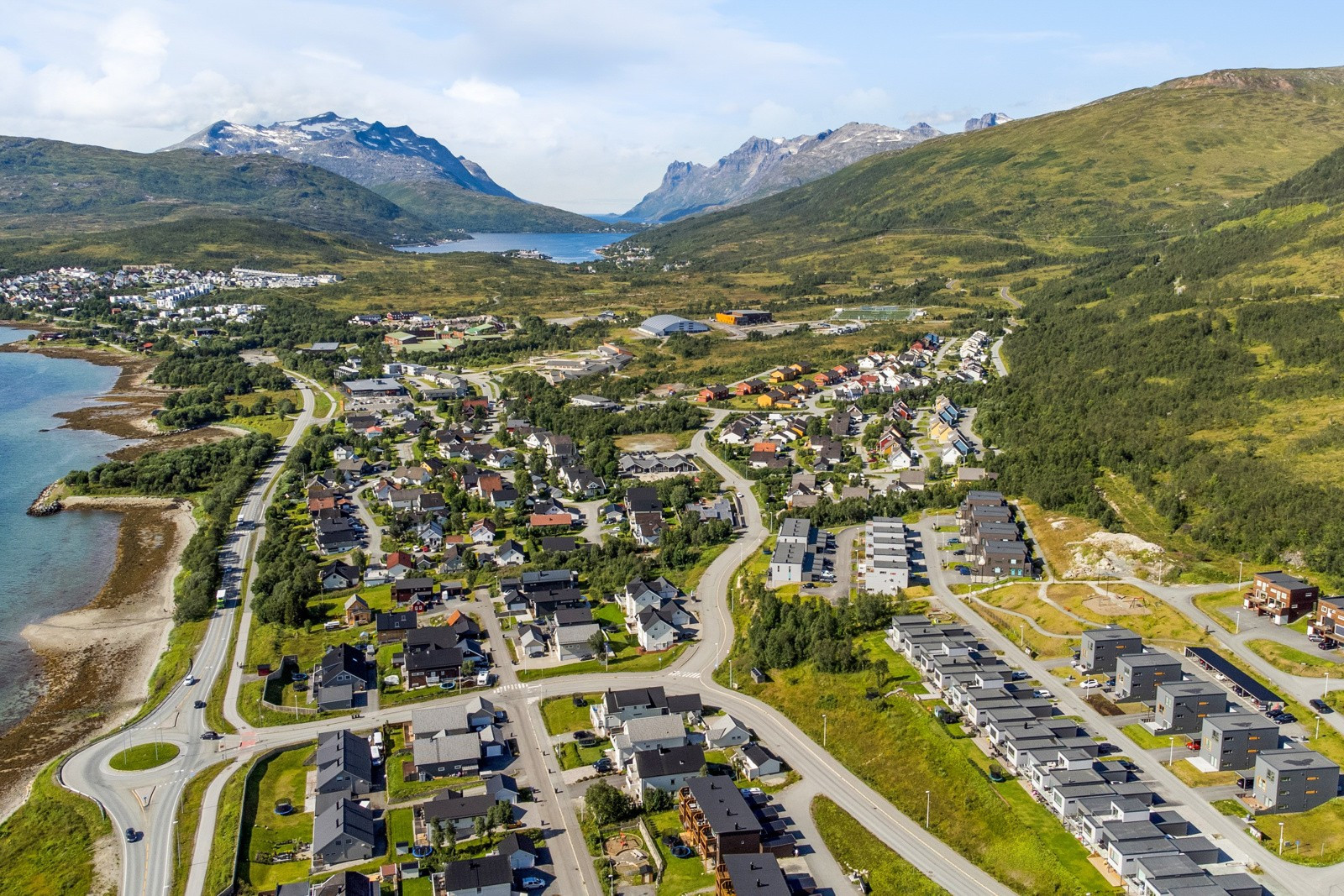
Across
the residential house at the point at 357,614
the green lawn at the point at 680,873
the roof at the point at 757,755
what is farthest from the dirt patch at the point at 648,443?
the green lawn at the point at 680,873

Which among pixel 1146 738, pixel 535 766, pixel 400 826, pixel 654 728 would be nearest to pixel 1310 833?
pixel 1146 738

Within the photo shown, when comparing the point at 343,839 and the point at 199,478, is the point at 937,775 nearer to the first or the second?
the point at 343,839

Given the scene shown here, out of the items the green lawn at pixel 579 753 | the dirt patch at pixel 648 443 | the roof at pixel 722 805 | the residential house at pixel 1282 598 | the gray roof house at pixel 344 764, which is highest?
the dirt patch at pixel 648 443

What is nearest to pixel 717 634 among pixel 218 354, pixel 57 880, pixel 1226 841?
pixel 1226 841

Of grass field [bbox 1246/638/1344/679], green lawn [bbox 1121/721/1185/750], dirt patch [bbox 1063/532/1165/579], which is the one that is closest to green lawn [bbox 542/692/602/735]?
green lawn [bbox 1121/721/1185/750]

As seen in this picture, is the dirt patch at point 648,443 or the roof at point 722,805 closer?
the roof at point 722,805

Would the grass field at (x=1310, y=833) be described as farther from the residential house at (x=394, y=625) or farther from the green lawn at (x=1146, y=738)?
the residential house at (x=394, y=625)

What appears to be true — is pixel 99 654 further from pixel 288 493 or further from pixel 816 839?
pixel 816 839
